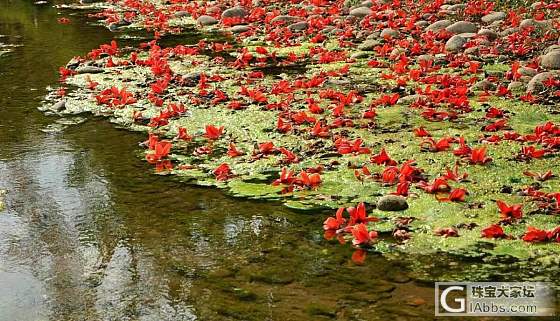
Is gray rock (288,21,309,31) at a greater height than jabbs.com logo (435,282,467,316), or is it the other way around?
gray rock (288,21,309,31)

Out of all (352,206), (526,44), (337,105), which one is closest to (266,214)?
(352,206)

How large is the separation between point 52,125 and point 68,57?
4.19 m

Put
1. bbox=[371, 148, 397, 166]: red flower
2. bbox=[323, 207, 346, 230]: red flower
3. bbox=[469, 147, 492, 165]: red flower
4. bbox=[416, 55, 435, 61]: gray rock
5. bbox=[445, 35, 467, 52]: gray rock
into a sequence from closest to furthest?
bbox=[323, 207, 346, 230]: red flower, bbox=[469, 147, 492, 165]: red flower, bbox=[371, 148, 397, 166]: red flower, bbox=[416, 55, 435, 61]: gray rock, bbox=[445, 35, 467, 52]: gray rock

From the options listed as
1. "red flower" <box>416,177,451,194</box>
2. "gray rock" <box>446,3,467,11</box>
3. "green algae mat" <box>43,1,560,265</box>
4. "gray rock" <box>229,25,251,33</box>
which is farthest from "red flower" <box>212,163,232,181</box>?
"gray rock" <box>446,3,467,11</box>

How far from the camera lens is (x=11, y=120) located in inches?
336

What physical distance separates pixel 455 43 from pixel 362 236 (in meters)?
6.45

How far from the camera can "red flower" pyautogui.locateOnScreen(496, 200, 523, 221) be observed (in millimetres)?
4963

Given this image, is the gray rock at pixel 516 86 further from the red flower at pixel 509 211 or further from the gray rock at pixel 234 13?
the gray rock at pixel 234 13

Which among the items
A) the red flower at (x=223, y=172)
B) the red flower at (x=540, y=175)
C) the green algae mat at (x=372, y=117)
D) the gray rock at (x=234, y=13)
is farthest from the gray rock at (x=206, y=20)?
the red flower at (x=540, y=175)

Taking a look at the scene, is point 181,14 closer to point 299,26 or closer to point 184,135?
point 299,26

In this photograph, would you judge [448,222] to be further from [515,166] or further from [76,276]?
[76,276]

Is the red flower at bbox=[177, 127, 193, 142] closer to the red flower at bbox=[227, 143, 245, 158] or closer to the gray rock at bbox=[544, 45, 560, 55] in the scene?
the red flower at bbox=[227, 143, 245, 158]

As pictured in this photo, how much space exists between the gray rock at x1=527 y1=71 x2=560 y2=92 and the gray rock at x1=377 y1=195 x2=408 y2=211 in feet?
12.0

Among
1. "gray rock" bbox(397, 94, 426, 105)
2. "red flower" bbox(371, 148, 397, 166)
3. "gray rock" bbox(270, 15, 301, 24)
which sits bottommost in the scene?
"red flower" bbox(371, 148, 397, 166)
